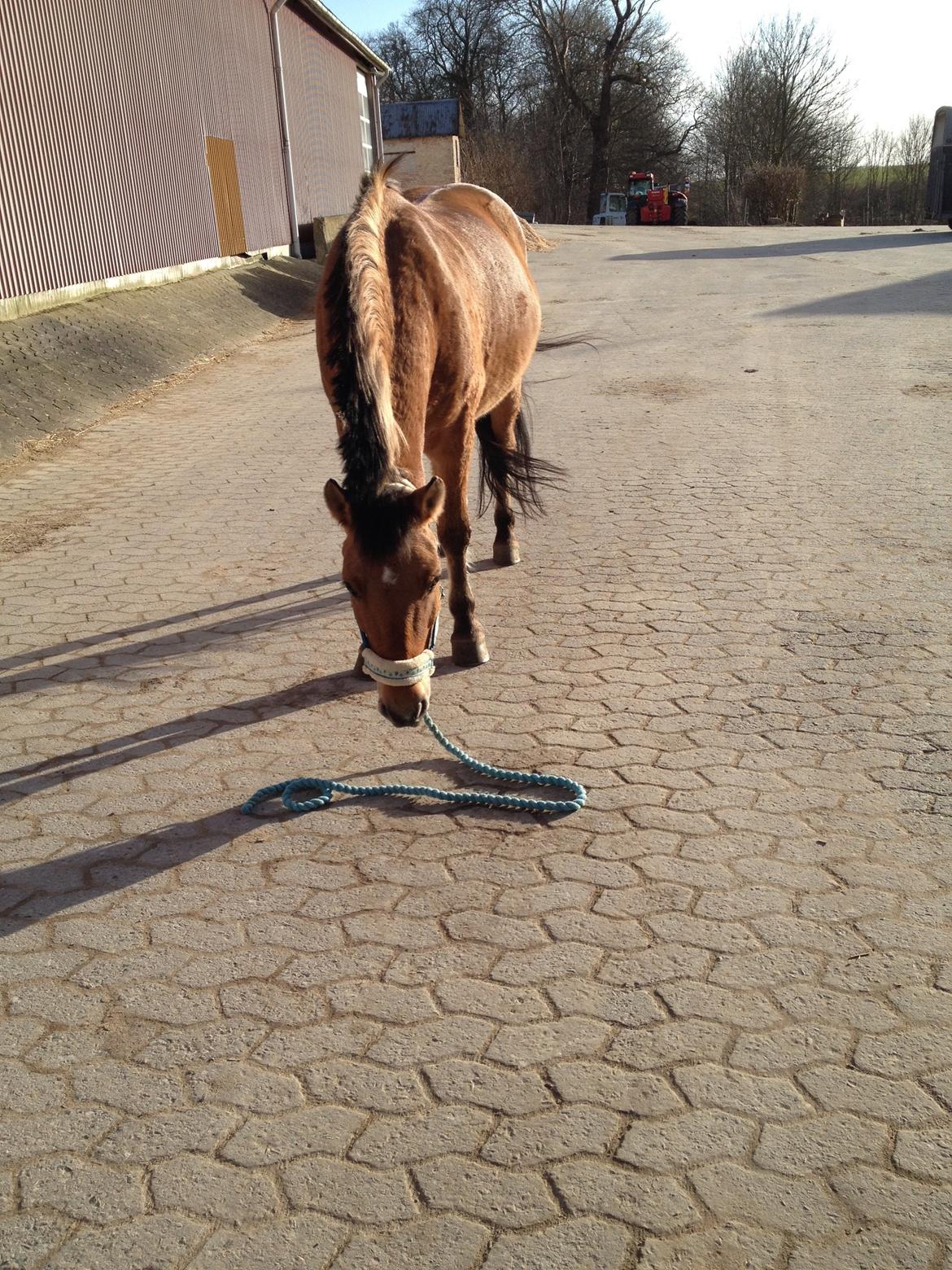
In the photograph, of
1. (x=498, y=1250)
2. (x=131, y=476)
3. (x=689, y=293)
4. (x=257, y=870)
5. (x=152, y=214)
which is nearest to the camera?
(x=498, y=1250)

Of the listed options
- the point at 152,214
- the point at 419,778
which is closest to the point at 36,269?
the point at 152,214

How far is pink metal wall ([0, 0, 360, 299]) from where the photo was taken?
430 inches

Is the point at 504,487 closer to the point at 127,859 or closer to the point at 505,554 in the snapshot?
the point at 505,554

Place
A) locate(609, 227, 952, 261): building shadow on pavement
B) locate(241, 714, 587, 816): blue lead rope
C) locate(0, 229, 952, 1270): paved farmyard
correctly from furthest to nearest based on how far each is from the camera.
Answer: locate(609, 227, 952, 261): building shadow on pavement, locate(241, 714, 587, 816): blue lead rope, locate(0, 229, 952, 1270): paved farmyard

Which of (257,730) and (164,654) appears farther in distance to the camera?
(164,654)

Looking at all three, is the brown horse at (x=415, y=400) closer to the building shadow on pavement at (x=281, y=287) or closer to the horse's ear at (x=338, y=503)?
the horse's ear at (x=338, y=503)

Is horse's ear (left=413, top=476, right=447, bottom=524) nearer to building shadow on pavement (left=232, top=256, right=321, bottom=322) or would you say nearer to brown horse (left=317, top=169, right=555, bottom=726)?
brown horse (left=317, top=169, right=555, bottom=726)

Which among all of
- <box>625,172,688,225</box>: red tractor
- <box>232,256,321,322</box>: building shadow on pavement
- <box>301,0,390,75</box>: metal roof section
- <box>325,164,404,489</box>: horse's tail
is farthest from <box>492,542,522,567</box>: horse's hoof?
<box>625,172,688,225</box>: red tractor

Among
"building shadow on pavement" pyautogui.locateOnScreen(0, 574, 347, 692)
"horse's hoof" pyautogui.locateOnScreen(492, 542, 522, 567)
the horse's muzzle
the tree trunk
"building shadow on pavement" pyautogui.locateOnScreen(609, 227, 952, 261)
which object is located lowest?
"building shadow on pavement" pyautogui.locateOnScreen(0, 574, 347, 692)

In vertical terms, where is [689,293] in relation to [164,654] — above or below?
above

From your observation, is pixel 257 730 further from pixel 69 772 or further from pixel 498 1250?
pixel 498 1250

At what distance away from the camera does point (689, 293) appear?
18.1 meters

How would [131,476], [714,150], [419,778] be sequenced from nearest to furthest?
[419,778], [131,476], [714,150]

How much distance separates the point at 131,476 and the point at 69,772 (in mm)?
4796
